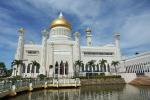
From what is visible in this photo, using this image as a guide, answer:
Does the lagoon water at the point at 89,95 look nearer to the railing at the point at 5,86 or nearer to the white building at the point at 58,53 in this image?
the railing at the point at 5,86

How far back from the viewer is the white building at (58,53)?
67.4m

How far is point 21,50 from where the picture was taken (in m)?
67.2

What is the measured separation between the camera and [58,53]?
231 feet

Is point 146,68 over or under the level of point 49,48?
under

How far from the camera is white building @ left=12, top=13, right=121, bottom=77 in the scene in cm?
6744

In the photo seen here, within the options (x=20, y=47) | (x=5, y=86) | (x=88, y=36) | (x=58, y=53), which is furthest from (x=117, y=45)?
(x=5, y=86)

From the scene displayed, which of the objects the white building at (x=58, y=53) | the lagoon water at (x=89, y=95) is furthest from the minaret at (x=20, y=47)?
the lagoon water at (x=89, y=95)

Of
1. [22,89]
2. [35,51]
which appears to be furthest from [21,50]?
[22,89]

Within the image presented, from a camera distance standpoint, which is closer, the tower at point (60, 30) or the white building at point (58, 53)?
the white building at point (58, 53)

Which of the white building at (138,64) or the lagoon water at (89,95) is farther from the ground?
the white building at (138,64)

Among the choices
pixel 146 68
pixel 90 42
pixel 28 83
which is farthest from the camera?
pixel 90 42

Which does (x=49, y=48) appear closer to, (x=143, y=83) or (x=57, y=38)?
(x=57, y=38)

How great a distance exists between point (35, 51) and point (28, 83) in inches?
1458

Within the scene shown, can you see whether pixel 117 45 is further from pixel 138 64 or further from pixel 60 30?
pixel 60 30
